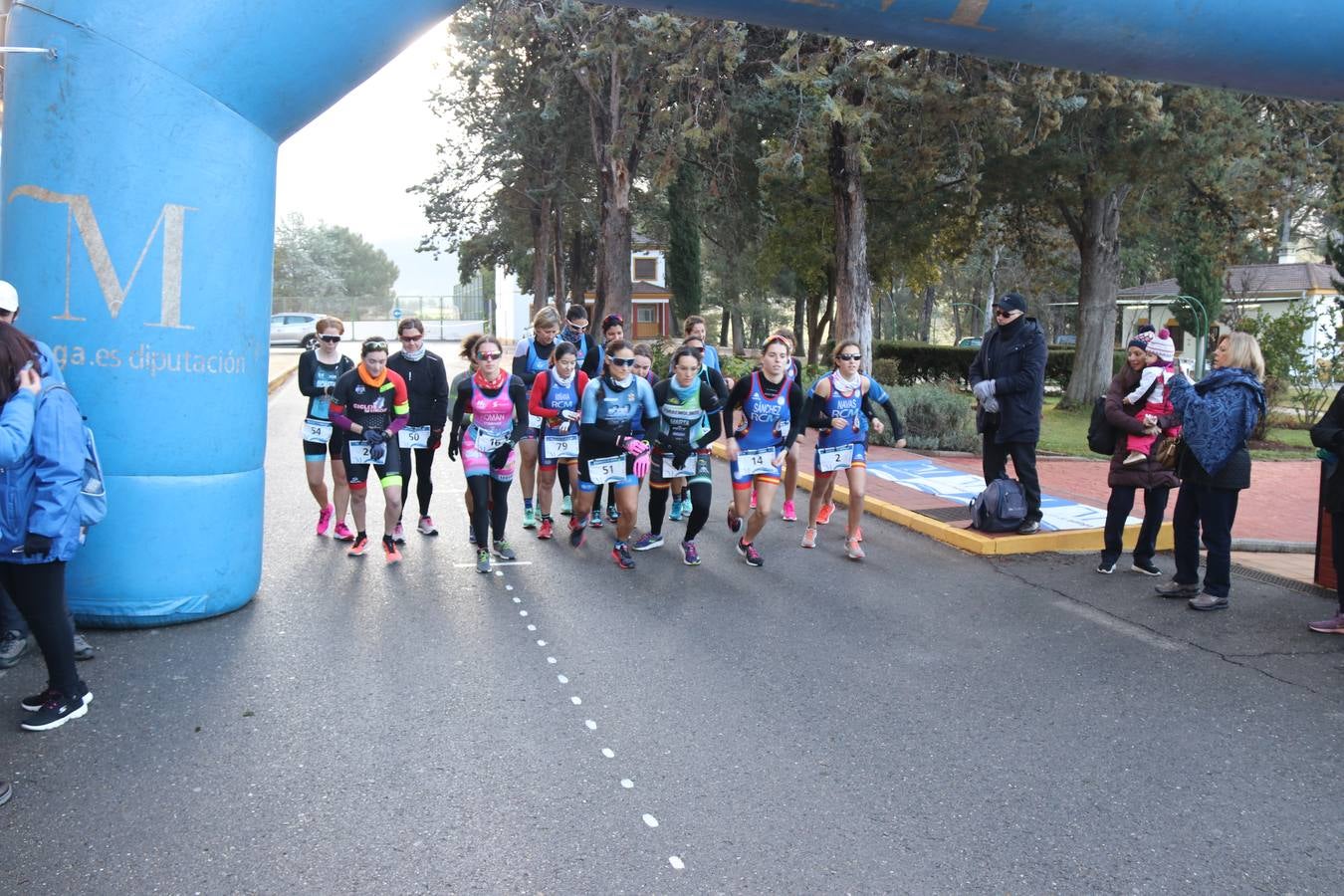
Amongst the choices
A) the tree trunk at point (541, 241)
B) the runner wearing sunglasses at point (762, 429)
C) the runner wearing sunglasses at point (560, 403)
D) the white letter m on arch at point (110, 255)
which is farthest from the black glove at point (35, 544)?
the tree trunk at point (541, 241)

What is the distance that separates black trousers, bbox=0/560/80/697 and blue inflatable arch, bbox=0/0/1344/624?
51.4 inches

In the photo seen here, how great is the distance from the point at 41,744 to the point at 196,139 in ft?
10.9

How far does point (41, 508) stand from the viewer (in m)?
4.40

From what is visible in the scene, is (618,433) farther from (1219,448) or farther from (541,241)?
(541,241)

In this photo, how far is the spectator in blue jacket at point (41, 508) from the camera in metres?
4.32

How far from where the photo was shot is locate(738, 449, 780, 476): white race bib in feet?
26.8

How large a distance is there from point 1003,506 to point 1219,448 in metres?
2.32

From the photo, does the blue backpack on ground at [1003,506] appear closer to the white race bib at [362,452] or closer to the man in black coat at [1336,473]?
the man in black coat at [1336,473]

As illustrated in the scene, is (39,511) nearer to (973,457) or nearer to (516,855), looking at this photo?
(516,855)

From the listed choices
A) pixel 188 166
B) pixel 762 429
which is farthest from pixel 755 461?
pixel 188 166

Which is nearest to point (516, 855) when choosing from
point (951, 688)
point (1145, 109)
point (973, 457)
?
→ point (951, 688)

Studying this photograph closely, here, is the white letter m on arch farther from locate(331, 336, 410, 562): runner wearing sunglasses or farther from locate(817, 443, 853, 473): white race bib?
locate(817, 443, 853, 473): white race bib

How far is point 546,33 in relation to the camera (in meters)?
20.6

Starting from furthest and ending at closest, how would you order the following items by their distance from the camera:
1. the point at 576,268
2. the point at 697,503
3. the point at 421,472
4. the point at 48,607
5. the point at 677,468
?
1. the point at 576,268
2. the point at 421,472
3. the point at 677,468
4. the point at 697,503
5. the point at 48,607
